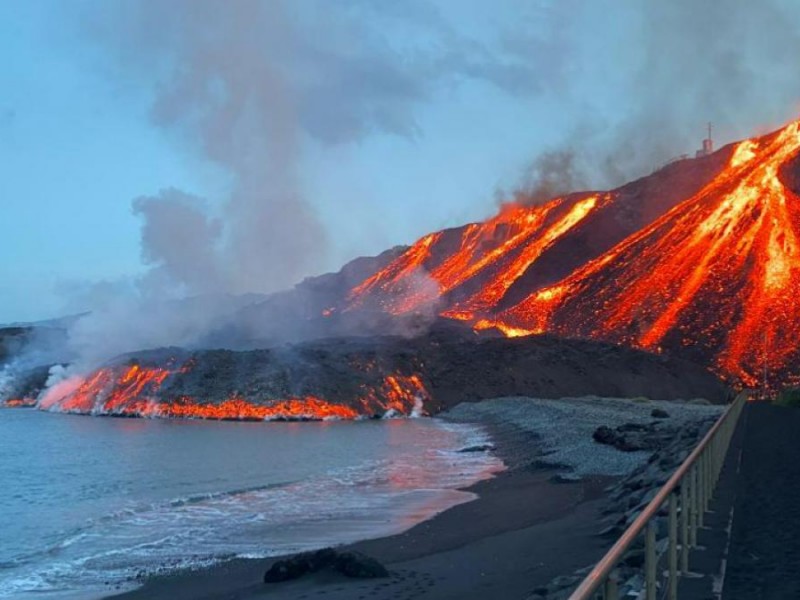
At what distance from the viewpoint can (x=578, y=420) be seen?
178ft

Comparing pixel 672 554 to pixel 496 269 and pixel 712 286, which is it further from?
pixel 496 269

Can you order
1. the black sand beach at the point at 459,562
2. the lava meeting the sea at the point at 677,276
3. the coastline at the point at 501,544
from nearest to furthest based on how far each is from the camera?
1. the black sand beach at the point at 459,562
2. the coastline at the point at 501,544
3. the lava meeting the sea at the point at 677,276

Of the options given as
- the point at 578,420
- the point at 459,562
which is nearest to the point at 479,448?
the point at 578,420

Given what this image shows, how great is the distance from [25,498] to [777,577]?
97.1 feet

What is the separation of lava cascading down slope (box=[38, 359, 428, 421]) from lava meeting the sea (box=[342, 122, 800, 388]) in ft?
122

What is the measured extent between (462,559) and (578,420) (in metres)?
39.5

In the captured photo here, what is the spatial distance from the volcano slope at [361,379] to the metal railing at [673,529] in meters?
71.4

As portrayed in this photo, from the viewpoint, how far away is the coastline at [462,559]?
13859 mm

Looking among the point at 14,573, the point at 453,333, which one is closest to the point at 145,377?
the point at 453,333

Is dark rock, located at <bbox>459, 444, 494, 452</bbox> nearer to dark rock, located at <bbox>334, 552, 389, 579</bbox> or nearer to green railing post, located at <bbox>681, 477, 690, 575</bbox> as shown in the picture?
dark rock, located at <bbox>334, 552, 389, 579</bbox>

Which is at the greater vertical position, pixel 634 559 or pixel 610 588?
pixel 610 588

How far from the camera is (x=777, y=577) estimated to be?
848 cm

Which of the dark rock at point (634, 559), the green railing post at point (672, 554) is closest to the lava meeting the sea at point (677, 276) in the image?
the dark rock at point (634, 559)

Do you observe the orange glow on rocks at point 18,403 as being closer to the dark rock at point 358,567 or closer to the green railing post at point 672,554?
the dark rock at point 358,567
